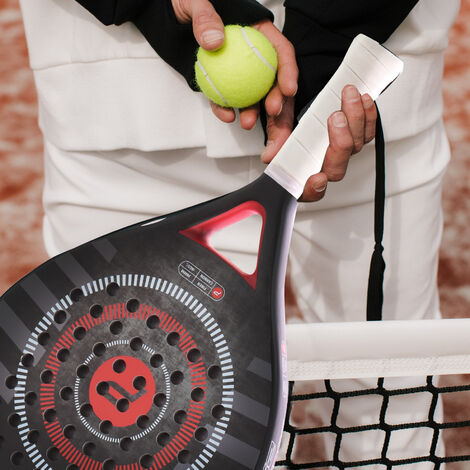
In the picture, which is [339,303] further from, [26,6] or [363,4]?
[26,6]

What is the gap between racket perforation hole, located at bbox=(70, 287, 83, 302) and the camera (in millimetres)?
467

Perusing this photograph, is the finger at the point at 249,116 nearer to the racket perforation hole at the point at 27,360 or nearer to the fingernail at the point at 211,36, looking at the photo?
the fingernail at the point at 211,36

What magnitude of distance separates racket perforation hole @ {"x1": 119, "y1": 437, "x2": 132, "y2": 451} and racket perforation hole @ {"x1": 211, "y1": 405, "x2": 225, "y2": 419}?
2.4 inches

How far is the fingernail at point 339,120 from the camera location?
1.74 ft

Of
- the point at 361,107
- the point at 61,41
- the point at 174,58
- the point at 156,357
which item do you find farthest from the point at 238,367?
the point at 61,41

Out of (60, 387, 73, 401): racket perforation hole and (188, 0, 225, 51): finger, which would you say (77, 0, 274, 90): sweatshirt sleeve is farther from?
(60, 387, 73, 401): racket perforation hole

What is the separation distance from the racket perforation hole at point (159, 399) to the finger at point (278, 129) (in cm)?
30

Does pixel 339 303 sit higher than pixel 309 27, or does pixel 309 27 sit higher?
pixel 309 27

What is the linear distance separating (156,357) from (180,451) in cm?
7

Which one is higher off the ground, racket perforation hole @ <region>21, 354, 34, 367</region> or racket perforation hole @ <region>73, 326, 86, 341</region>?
racket perforation hole @ <region>73, 326, 86, 341</region>

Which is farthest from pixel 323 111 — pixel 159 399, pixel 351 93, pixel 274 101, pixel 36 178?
pixel 36 178

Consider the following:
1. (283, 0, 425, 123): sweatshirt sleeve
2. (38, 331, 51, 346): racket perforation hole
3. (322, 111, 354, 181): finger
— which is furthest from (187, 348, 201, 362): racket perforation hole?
(283, 0, 425, 123): sweatshirt sleeve

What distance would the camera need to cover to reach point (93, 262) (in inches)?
18.8

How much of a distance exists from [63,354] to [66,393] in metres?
0.03
